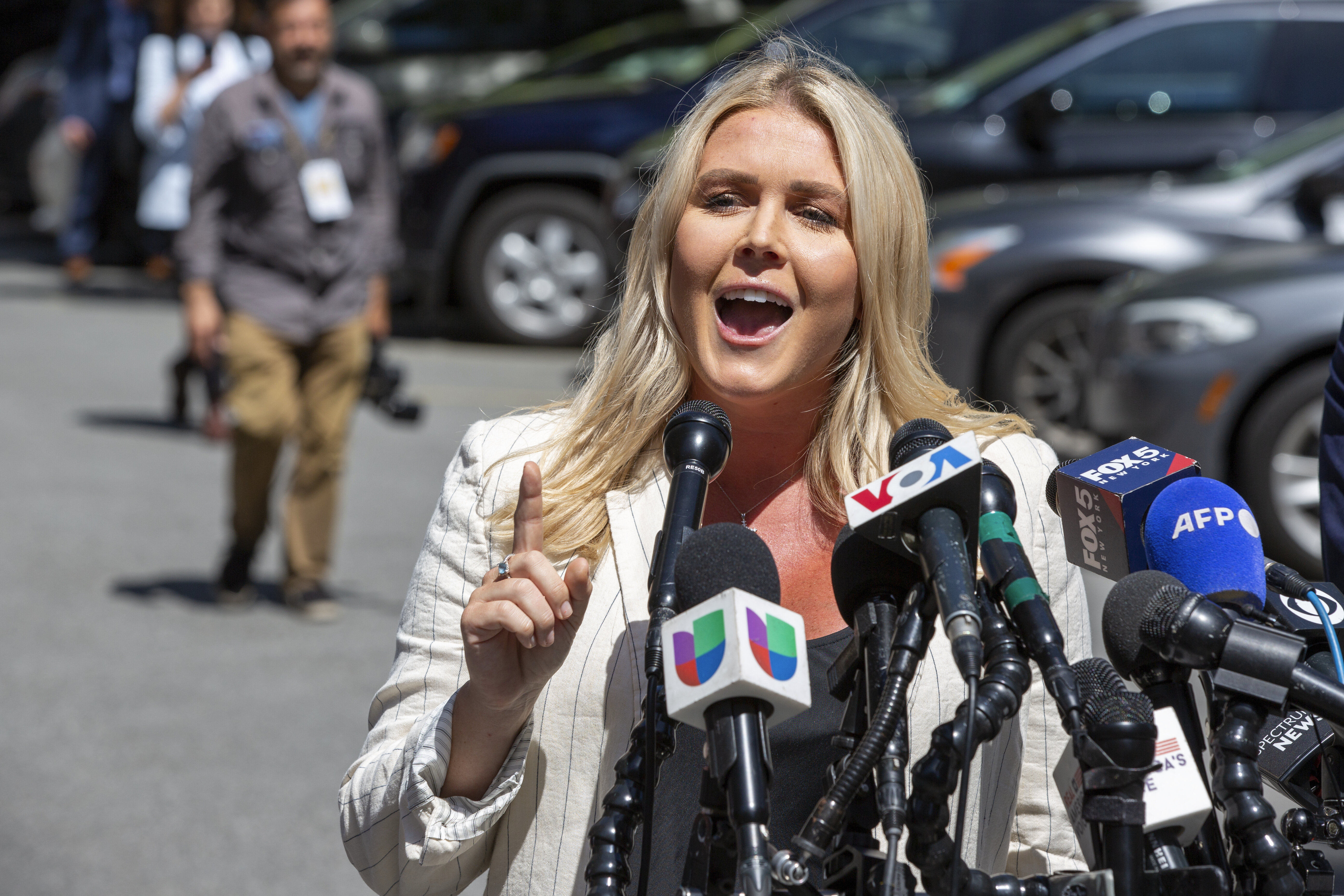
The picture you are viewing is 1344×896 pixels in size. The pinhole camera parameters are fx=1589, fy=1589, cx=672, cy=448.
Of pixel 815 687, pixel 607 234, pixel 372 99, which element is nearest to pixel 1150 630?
pixel 815 687

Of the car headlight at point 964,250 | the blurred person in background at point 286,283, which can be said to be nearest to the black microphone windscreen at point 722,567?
the blurred person in background at point 286,283

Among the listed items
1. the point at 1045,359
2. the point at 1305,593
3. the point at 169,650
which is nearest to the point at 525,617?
the point at 1305,593

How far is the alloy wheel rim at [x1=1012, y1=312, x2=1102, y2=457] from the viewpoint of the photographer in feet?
26.2

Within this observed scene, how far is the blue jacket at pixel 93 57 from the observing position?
12211 millimetres

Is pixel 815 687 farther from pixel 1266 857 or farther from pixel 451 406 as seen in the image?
pixel 451 406

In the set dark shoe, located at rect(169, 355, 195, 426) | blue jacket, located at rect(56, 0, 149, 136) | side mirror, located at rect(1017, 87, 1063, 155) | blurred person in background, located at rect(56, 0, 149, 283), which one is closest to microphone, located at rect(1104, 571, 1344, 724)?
dark shoe, located at rect(169, 355, 195, 426)

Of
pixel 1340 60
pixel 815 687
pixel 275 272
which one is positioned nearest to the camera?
pixel 815 687

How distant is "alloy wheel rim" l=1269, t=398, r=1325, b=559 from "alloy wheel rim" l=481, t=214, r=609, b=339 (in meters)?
5.67

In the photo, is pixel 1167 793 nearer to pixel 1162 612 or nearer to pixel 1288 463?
pixel 1162 612

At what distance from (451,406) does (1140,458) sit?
8335mm

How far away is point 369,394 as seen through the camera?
6305 mm

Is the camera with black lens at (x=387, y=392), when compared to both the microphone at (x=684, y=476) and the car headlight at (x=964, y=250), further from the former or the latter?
the microphone at (x=684, y=476)

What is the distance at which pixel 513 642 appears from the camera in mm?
1704

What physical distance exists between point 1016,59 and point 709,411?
27.5 ft
